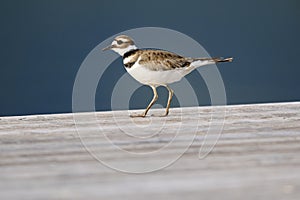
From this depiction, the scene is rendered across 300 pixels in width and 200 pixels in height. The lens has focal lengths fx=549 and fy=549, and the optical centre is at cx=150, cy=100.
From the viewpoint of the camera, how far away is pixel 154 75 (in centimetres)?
199

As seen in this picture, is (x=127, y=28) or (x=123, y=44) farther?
(x=127, y=28)

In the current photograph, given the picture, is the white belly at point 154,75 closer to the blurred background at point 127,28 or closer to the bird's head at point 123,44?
the bird's head at point 123,44

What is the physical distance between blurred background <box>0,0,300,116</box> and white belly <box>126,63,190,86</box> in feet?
7.02

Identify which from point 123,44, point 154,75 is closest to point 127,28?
point 123,44

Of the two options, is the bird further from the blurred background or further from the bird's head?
the blurred background

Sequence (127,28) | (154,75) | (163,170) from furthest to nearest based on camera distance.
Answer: (127,28) → (154,75) → (163,170)

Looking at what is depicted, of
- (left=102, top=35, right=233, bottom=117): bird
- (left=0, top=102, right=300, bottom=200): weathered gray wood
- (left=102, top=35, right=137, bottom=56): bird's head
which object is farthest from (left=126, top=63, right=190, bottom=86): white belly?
(left=0, top=102, right=300, bottom=200): weathered gray wood

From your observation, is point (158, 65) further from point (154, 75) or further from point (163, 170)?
point (163, 170)

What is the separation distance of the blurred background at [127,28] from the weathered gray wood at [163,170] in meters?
2.28

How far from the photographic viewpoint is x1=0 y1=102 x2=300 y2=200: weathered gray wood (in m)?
0.94

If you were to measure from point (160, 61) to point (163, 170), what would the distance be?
900mm

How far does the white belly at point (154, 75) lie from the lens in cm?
198

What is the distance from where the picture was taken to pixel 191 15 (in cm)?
421

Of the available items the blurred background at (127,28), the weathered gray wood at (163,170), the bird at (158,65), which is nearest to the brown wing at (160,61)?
the bird at (158,65)
